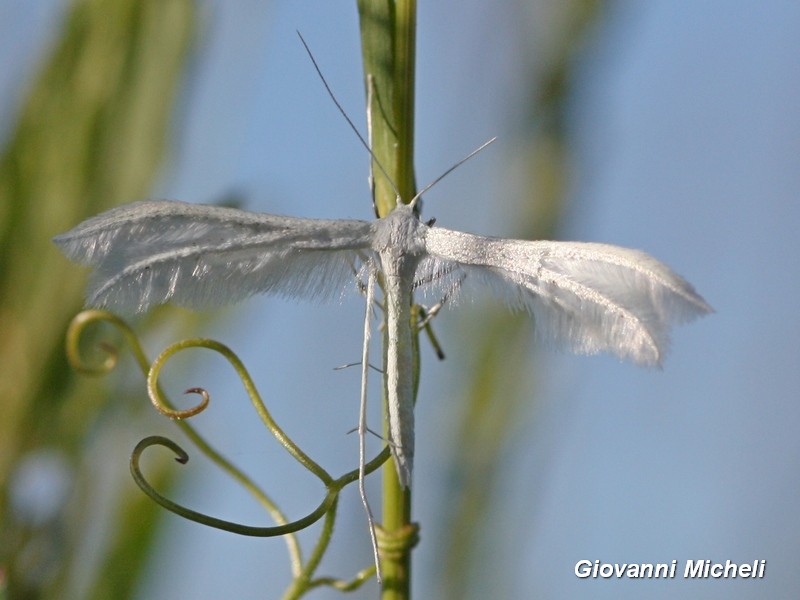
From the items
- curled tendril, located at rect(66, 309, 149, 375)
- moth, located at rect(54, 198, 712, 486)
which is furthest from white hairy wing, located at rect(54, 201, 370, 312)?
curled tendril, located at rect(66, 309, 149, 375)

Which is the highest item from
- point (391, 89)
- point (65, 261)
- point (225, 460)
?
point (391, 89)

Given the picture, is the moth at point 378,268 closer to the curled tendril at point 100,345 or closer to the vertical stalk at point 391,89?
the vertical stalk at point 391,89

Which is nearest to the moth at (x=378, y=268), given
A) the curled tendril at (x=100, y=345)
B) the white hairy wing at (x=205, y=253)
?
the white hairy wing at (x=205, y=253)

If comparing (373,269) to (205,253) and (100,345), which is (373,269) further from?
(100,345)

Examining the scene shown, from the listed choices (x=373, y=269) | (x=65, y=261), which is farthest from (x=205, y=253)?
(x=65, y=261)

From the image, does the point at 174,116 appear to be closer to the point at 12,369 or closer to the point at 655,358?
the point at 12,369

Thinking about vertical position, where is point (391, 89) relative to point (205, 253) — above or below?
Result: above

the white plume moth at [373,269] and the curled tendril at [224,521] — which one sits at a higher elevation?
the white plume moth at [373,269]

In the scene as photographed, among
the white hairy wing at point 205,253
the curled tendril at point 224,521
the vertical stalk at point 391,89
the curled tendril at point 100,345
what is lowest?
the curled tendril at point 224,521
